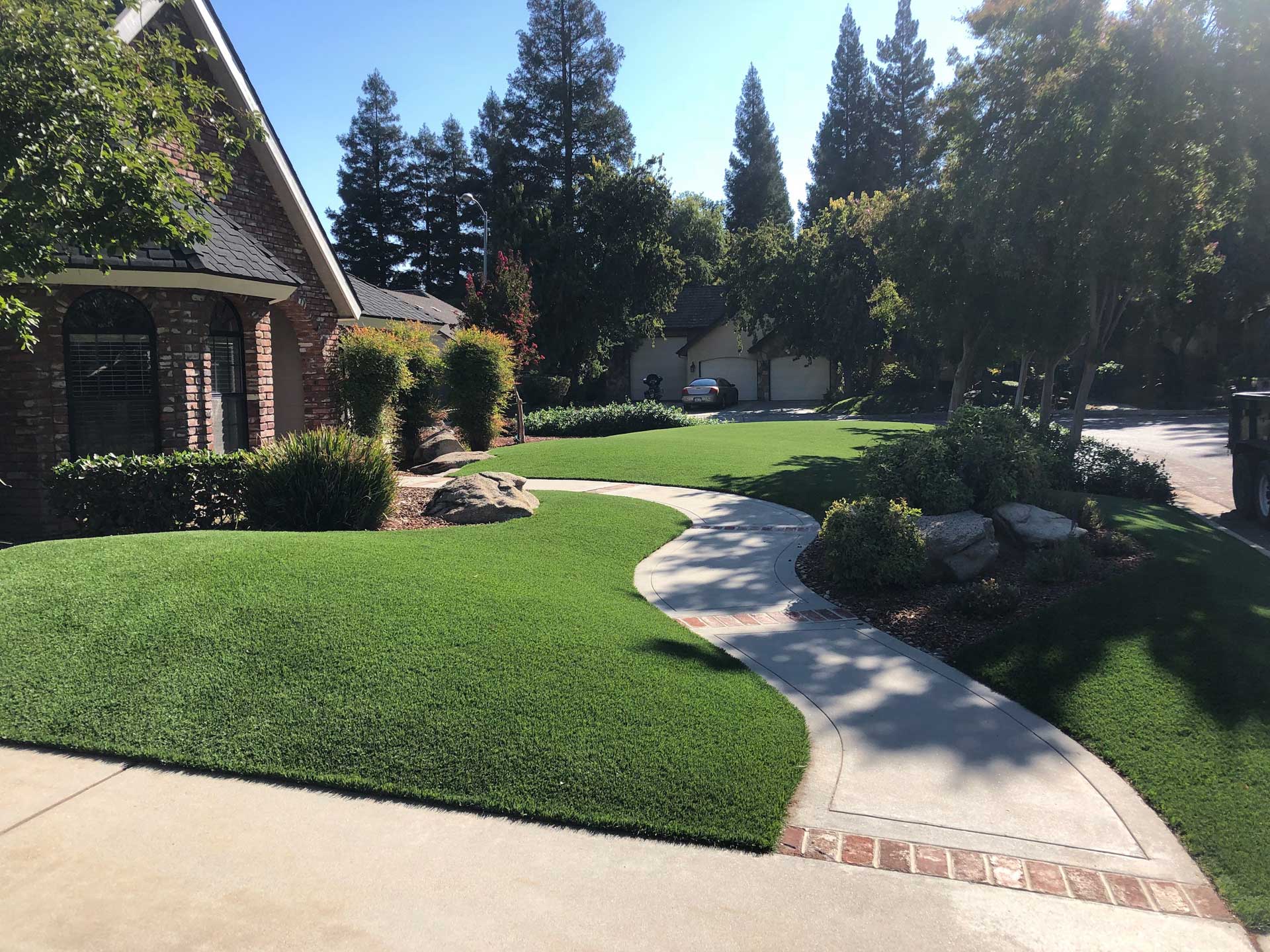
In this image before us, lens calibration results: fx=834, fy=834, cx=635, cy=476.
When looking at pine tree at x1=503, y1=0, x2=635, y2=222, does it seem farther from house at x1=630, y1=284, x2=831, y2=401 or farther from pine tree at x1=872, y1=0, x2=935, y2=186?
pine tree at x1=872, y1=0, x2=935, y2=186

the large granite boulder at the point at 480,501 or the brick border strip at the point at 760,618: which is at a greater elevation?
the large granite boulder at the point at 480,501

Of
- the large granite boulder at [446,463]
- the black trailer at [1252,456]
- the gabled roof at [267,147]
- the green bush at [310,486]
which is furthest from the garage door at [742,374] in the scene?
the green bush at [310,486]

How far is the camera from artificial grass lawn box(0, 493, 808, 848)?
4168mm

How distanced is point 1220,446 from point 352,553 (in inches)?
879

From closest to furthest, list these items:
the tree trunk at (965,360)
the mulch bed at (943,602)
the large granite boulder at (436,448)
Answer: the mulch bed at (943,602) < the large granite boulder at (436,448) < the tree trunk at (965,360)

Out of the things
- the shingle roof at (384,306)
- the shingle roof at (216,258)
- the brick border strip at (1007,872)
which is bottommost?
the brick border strip at (1007,872)

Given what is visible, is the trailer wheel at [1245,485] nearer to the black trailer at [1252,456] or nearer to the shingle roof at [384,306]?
the black trailer at [1252,456]

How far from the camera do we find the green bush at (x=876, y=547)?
24.4 feet

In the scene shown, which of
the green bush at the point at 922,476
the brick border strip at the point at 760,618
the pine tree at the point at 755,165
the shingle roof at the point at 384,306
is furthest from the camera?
the pine tree at the point at 755,165

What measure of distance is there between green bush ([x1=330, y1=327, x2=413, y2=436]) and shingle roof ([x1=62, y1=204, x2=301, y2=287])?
8.53ft

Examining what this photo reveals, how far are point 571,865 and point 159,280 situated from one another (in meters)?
9.60

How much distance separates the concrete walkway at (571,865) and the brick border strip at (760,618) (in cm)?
184

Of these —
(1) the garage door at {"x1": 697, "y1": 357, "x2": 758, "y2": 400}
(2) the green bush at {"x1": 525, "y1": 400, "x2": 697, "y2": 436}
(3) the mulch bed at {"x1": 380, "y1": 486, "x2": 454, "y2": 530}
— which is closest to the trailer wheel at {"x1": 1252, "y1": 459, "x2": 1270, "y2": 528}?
(3) the mulch bed at {"x1": 380, "y1": 486, "x2": 454, "y2": 530}

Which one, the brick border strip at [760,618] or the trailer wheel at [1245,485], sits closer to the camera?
the brick border strip at [760,618]
